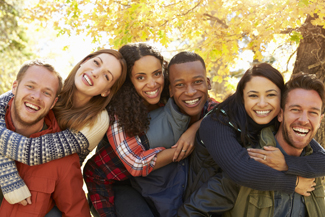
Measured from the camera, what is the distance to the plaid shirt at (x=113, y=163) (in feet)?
8.91

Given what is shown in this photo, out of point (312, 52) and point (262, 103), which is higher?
point (312, 52)

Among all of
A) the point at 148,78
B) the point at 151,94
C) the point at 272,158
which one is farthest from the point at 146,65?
the point at 272,158

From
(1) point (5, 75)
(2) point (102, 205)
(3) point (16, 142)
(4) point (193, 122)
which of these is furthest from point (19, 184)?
(1) point (5, 75)

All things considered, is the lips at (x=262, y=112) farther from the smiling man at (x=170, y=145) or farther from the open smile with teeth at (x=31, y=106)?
the open smile with teeth at (x=31, y=106)

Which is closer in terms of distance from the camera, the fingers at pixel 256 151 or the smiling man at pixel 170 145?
the fingers at pixel 256 151

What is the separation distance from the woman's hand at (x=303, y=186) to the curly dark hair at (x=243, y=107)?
50cm

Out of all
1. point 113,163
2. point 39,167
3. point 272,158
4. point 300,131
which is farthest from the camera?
point 113,163

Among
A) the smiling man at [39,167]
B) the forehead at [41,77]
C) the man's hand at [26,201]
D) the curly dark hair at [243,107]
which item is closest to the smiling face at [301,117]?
the curly dark hair at [243,107]

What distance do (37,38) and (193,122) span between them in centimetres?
1473

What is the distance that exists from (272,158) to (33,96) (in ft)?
7.23

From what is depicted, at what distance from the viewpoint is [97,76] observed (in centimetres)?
291

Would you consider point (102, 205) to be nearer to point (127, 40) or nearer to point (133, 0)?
point (127, 40)

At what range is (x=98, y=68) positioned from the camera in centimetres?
295

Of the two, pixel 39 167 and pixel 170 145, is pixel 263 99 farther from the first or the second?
pixel 39 167
